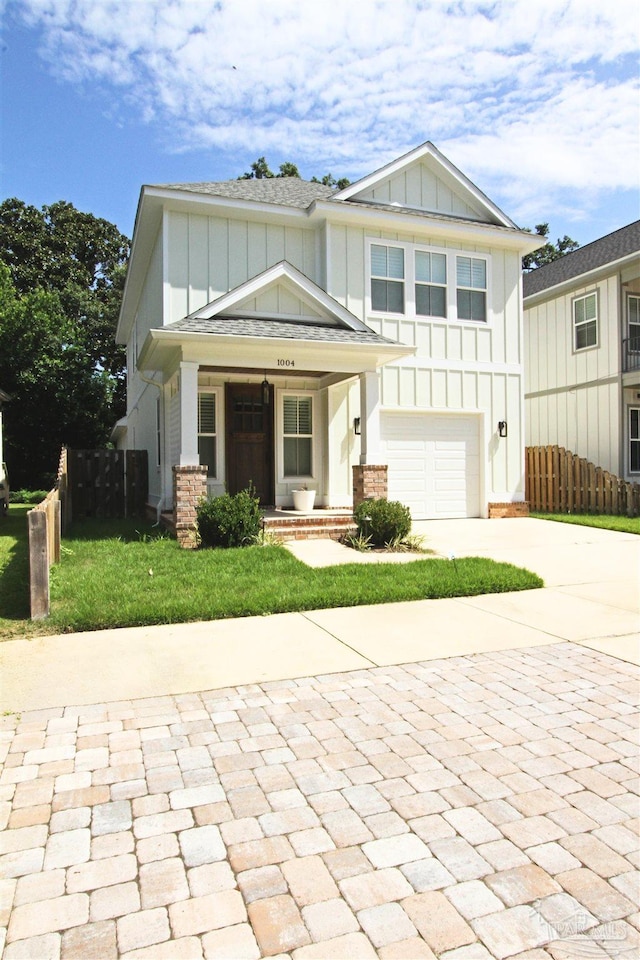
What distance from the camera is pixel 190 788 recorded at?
3068 mm

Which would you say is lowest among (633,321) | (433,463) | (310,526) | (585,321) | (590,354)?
(310,526)

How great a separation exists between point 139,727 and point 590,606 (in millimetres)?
4769

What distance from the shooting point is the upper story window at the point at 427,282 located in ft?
46.0

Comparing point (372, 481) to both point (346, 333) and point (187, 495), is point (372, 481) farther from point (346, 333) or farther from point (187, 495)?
point (187, 495)

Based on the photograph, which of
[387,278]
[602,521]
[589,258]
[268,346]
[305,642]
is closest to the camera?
[305,642]

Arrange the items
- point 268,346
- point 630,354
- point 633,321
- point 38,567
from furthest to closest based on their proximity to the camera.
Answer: point 633,321
point 630,354
point 268,346
point 38,567

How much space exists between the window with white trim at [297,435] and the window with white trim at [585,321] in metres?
9.37

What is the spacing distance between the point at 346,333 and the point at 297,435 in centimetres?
286

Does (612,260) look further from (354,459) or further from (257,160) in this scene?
(257,160)

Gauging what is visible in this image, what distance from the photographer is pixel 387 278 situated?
14039 millimetres

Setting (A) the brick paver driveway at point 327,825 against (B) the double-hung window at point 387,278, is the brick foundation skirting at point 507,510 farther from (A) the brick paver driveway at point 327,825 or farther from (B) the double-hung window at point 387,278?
(A) the brick paver driveway at point 327,825

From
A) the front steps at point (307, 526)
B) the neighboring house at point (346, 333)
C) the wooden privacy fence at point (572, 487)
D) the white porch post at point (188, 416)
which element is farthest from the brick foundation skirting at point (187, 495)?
the wooden privacy fence at point (572, 487)

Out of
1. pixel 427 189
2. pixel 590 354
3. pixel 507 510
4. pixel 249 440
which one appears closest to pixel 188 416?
pixel 249 440

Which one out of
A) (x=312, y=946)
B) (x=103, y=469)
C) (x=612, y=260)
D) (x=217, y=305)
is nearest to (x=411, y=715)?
(x=312, y=946)
